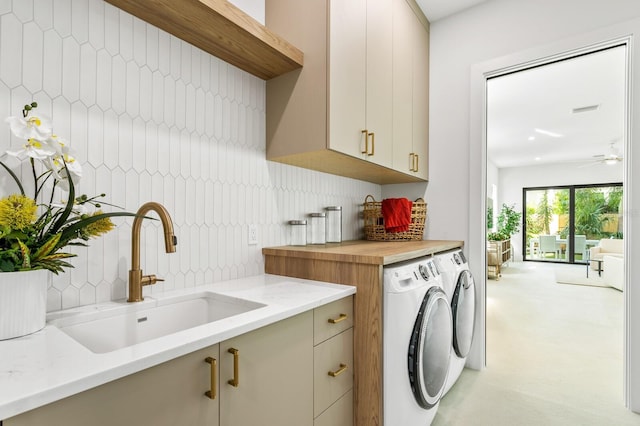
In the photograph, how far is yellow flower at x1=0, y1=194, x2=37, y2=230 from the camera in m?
0.76

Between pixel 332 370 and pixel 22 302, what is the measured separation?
101 centimetres

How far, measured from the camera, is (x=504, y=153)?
442cm

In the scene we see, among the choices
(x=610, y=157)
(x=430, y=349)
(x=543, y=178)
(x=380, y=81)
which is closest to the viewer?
(x=430, y=349)

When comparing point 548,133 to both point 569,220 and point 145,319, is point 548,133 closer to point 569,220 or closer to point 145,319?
point 569,220

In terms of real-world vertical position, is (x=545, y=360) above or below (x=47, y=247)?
below

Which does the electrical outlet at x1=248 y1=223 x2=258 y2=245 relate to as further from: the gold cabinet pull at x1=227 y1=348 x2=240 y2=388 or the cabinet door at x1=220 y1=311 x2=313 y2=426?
the gold cabinet pull at x1=227 y1=348 x2=240 y2=388

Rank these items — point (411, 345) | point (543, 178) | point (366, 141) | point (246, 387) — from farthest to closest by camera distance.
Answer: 1. point (543, 178)
2. point (366, 141)
3. point (411, 345)
4. point (246, 387)

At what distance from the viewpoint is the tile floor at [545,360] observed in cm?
181

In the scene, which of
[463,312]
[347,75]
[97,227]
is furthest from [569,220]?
[97,227]

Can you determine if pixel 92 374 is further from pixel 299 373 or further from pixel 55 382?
pixel 299 373

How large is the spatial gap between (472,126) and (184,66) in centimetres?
201

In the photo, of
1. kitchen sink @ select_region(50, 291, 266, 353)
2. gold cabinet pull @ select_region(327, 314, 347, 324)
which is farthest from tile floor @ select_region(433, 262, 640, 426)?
kitchen sink @ select_region(50, 291, 266, 353)

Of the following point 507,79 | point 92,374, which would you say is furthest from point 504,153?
point 92,374

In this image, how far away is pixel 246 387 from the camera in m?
0.92
